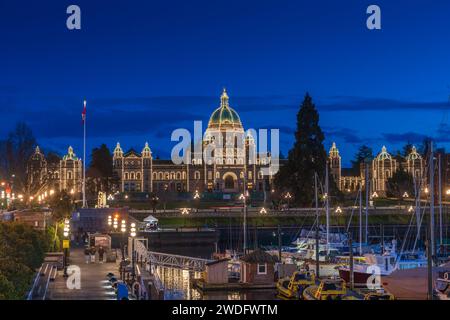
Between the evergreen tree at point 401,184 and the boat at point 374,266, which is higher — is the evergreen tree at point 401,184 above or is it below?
above

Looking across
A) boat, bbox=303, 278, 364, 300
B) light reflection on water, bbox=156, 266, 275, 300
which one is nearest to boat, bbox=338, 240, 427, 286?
light reflection on water, bbox=156, 266, 275, 300

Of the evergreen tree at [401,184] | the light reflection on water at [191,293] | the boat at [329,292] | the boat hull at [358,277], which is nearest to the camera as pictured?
the boat at [329,292]

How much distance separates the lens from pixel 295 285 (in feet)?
121

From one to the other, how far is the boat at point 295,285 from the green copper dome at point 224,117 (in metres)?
152

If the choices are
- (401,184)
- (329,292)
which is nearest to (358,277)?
(329,292)

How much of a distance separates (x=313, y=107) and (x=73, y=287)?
63950 mm

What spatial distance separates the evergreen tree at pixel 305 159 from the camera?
89625 millimetres

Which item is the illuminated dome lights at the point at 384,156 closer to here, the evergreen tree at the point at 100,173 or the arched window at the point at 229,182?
the arched window at the point at 229,182

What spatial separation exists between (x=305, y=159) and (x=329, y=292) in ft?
189

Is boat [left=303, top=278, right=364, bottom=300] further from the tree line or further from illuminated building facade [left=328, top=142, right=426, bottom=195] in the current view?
illuminated building facade [left=328, top=142, right=426, bottom=195]

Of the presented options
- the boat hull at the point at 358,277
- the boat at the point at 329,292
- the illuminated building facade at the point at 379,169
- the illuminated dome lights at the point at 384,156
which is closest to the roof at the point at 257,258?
the boat at the point at 329,292
